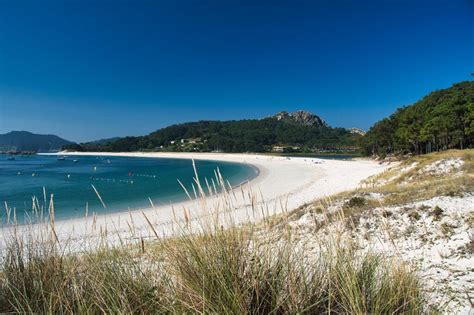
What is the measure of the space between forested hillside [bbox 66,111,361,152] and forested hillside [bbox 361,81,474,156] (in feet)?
211

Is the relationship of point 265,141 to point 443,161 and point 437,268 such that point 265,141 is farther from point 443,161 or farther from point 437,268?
point 437,268

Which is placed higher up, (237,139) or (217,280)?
(237,139)

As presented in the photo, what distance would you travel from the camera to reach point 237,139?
143125 millimetres

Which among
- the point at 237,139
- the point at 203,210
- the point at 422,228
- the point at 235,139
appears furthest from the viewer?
the point at 237,139

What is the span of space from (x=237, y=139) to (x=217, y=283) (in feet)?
465

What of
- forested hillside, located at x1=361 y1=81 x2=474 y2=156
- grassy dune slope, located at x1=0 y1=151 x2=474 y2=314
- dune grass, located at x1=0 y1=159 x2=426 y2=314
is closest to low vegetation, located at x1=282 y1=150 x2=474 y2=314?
grassy dune slope, located at x1=0 y1=151 x2=474 y2=314

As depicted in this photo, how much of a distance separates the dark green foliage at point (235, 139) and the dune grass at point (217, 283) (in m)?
121

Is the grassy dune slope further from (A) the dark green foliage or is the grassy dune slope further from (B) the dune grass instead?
(A) the dark green foliage

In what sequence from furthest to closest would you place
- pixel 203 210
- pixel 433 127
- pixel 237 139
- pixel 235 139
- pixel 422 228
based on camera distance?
pixel 237 139
pixel 235 139
pixel 433 127
pixel 422 228
pixel 203 210

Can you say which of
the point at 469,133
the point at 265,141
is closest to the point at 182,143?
the point at 265,141

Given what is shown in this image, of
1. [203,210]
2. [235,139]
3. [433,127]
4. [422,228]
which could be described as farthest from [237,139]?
[203,210]

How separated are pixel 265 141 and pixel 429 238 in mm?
140944

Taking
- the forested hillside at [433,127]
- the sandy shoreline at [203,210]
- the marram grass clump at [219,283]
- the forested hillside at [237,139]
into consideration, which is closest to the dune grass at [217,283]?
the marram grass clump at [219,283]

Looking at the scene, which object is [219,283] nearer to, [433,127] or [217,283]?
[217,283]
